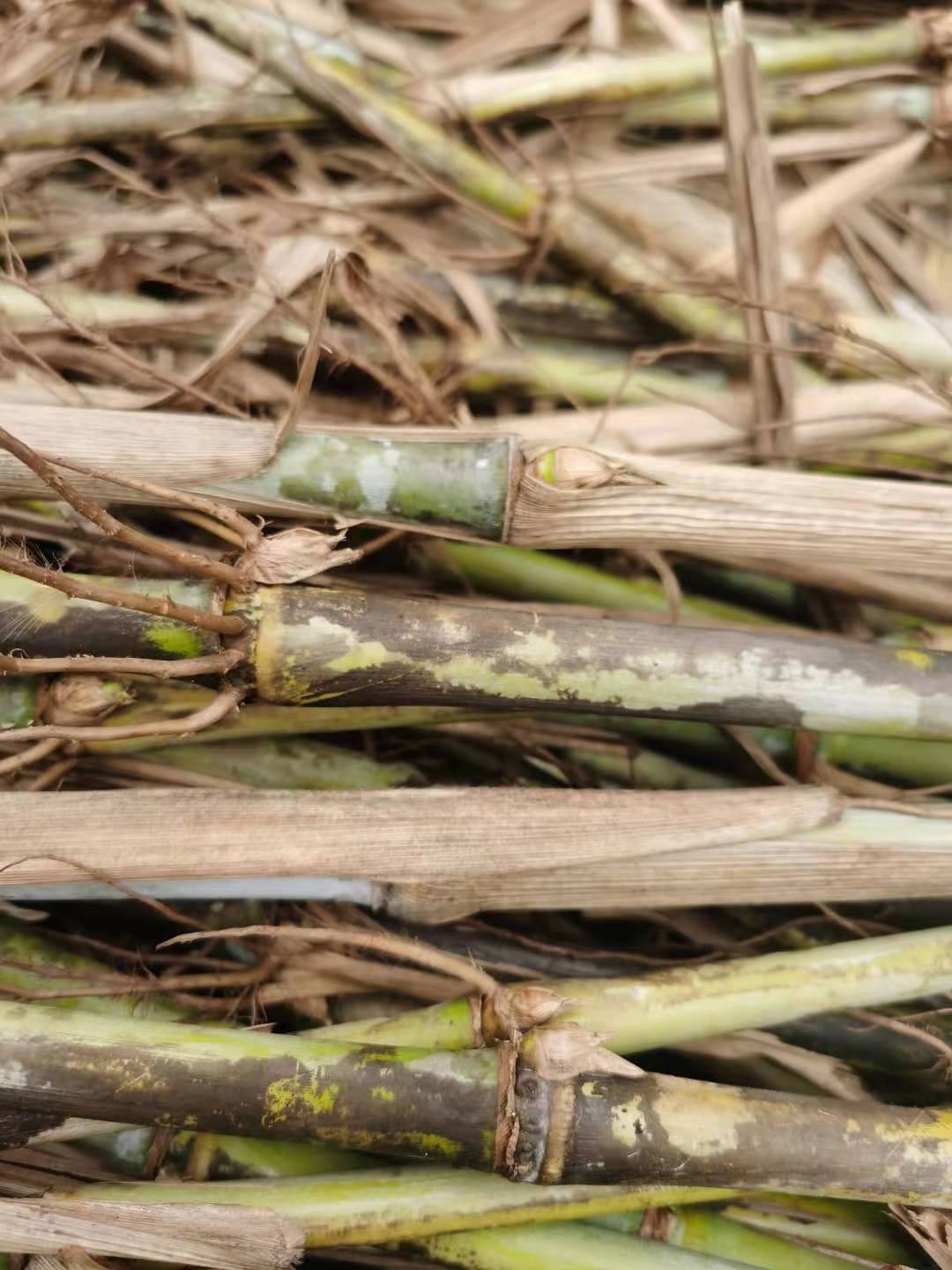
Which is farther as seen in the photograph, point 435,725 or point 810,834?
point 435,725

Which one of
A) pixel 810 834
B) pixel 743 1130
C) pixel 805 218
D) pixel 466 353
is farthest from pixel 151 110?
pixel 743 1130

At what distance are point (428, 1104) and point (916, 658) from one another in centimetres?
54

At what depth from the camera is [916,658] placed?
864mm

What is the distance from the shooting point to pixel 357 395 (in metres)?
1.07

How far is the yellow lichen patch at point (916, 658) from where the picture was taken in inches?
33.8

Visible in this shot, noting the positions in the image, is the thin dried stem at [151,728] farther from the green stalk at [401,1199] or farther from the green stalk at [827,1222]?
the green stalk at [827,1222]

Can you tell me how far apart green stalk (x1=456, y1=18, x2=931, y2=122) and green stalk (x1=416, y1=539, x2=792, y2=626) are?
0.54 m

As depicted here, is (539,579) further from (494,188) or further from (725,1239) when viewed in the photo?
(725,1239)

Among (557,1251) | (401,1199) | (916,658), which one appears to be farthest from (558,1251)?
(916,658)

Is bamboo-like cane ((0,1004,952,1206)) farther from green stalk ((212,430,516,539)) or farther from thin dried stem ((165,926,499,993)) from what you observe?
green stalk ((212,430,516,539))

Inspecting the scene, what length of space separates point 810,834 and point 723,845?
8 cm

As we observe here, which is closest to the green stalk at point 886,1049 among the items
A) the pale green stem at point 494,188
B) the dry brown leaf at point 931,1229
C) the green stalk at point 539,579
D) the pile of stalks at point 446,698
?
the pile of stalks at point 446,698

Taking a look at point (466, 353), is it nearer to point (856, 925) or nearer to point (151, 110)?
point (151, 110)

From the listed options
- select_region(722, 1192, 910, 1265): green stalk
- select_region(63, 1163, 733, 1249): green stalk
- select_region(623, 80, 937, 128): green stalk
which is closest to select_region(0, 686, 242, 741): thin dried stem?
select_region(63, 1163, 733, 1249): green stalk
